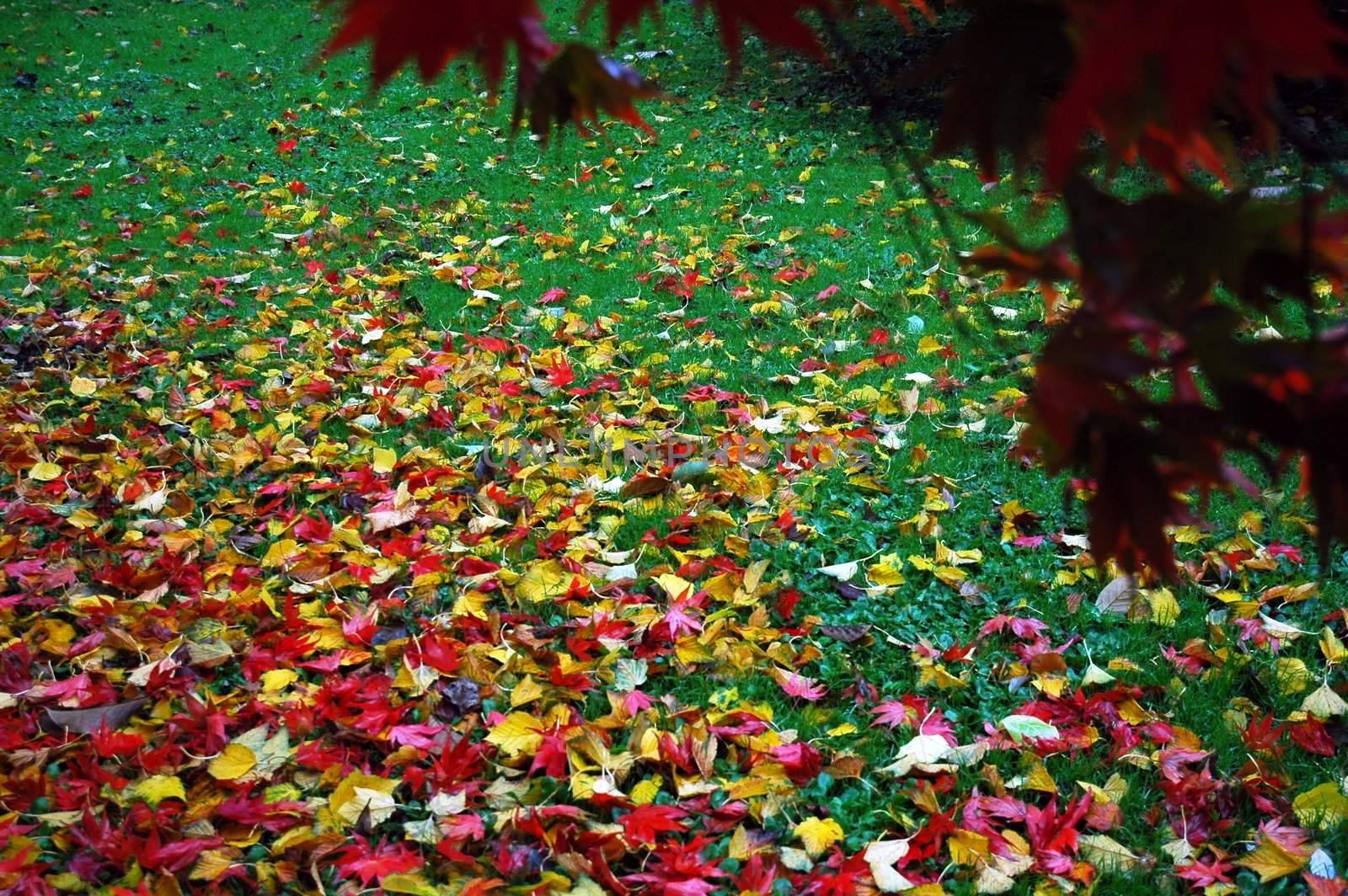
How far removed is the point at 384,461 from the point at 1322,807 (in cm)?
245

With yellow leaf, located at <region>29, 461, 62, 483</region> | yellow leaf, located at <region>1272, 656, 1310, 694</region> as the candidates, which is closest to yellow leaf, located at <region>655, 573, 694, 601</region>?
yellow leaf, located at <region>1272, 656, 1310, 694</region>

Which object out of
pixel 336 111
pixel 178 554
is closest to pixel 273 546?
pixel 178 554

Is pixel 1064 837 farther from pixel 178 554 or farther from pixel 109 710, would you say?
pixel 178 554

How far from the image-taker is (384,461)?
10.1ft

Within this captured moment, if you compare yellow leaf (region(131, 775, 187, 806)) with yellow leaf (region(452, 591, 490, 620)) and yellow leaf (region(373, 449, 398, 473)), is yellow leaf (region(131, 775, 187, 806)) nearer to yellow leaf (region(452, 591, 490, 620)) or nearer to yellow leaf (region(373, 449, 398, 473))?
yellow leaf (region(452, 591, 490, 620))

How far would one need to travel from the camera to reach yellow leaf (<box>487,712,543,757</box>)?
1.99 m

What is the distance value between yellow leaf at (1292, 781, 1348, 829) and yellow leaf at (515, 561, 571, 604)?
1558 mm

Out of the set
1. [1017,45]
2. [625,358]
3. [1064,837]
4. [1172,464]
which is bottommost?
[1064,837]

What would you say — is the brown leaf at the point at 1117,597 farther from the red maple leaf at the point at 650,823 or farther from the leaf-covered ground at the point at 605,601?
the red maple leaf at the point at 650,823

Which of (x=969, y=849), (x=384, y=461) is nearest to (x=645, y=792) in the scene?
(x=969, y=849)

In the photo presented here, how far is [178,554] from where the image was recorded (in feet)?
8.83

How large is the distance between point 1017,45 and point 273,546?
227 centimetres

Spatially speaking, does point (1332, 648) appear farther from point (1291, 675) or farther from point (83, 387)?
point (83, 387)

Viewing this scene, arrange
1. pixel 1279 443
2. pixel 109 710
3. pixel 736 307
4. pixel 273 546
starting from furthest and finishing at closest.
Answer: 1. pixel 736 307
2. pixel 273 546
3. pixel 109 710
4. pixel 1279 443
